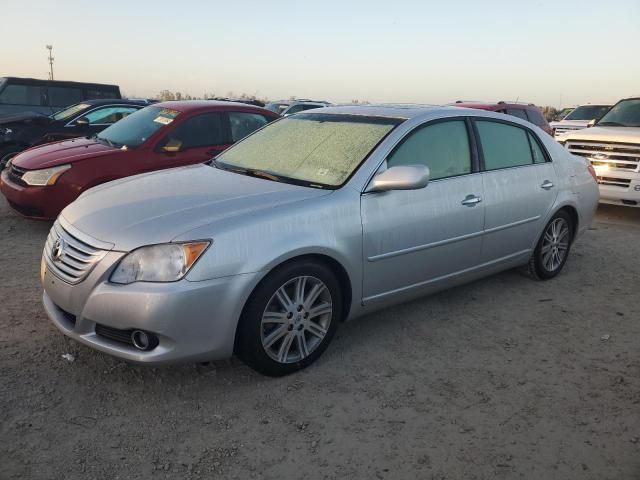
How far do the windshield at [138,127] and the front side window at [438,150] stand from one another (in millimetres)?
3603

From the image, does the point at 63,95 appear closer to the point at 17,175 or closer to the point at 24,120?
the point at 24,120

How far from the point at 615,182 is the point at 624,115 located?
1878 millimetres

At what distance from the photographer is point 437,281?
408cm

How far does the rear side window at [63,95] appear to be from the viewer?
41.7ft

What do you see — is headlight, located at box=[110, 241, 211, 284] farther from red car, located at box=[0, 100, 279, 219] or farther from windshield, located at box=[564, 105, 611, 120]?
windshield, located at box=[564, 105, 611, 120]

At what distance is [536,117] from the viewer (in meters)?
11.1

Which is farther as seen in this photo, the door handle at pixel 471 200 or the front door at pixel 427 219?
the door handle at pixel 471 200

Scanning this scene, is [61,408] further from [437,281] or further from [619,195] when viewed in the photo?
[619,195]

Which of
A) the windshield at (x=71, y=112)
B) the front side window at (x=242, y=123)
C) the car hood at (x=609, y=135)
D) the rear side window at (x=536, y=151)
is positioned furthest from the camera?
the windshield at (x=71, y=112)

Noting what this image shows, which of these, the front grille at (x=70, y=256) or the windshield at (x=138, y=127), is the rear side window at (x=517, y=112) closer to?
the windshield at (x=138, y=127)

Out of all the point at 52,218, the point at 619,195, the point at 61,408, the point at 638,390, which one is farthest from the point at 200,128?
the point at 619,195

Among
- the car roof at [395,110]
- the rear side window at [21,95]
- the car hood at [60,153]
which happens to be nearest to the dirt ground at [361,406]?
the car roof at [395,110]

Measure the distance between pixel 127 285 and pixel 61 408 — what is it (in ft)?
2.48

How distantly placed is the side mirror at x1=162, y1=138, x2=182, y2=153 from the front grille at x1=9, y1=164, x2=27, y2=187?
1522mm
